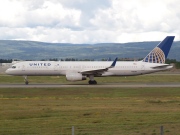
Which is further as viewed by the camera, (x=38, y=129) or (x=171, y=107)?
(x=171, y=107)

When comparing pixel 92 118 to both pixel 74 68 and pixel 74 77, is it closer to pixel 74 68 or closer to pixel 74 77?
pixel 74 77

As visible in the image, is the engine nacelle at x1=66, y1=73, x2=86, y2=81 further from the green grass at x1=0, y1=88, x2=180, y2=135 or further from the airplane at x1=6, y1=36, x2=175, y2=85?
the green grass at x1=0, y1=88, x2=180, y2=135

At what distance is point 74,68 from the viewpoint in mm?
62031

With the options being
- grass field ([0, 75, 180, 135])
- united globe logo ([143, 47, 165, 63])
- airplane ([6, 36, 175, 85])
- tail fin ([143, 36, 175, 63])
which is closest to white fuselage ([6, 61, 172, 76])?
airplane ([6, 36, 175, 85])

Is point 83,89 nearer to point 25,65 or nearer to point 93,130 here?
point 25,65

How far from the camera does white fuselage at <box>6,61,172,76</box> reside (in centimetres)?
6128

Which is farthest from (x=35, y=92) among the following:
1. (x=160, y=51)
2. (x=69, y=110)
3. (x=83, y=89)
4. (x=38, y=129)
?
(x=38, y=129)

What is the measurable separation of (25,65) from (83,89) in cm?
1283

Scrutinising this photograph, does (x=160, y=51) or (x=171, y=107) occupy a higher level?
(x=160, y=51)

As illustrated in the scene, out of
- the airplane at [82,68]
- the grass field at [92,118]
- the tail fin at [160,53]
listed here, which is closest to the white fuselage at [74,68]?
the airplane at [82,68]

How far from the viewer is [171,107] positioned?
108ft

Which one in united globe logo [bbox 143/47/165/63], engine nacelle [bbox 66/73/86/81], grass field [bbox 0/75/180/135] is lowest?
grass field [bbox 0/75/180/135]

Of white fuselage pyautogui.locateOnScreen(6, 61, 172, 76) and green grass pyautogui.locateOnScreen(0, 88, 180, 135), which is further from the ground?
white fuselage pyautogui.locateOnScreen(6, 61, 172, 76)

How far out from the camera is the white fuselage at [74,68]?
201 ft
